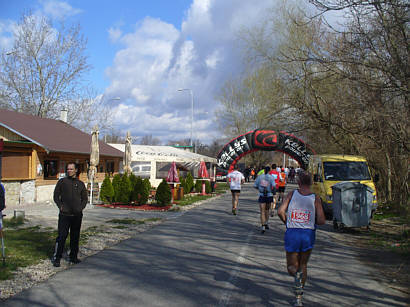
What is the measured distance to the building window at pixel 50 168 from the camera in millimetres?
19812

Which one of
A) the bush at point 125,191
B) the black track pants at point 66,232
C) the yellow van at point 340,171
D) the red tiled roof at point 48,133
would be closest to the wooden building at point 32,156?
the red tiled roof at point 48,133

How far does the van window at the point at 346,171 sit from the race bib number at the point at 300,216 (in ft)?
34.8

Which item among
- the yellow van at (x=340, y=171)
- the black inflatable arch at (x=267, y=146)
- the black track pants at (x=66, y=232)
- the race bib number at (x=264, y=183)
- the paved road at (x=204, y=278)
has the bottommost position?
the paved road at (x=204, y=278)

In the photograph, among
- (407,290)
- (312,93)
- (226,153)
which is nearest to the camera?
(407,290)

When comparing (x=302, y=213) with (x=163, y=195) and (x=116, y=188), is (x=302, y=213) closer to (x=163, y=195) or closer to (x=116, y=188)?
(x=163, y=195)

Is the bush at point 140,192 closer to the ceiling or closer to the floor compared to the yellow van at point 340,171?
closer to the floor

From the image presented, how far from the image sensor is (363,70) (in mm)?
11820

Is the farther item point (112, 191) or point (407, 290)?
point (112, 191)

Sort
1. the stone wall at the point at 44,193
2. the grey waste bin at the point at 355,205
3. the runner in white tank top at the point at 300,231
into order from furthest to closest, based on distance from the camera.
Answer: the stone wall at the point at 44,193 < the grey waste bin at the point at 355,205 < the runner in white tank top at the point at 300,231

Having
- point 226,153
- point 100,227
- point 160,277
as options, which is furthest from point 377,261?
point 226,153

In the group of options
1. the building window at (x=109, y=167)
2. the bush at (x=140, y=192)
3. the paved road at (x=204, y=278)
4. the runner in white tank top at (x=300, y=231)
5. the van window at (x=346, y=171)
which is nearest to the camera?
the runner in white tank top at (x=300, y=231)

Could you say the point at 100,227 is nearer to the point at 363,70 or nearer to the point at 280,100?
the point at 363,70

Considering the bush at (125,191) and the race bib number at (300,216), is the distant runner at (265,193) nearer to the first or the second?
the race bib number at (300,216)

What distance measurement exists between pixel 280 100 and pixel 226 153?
1046 centimetres
